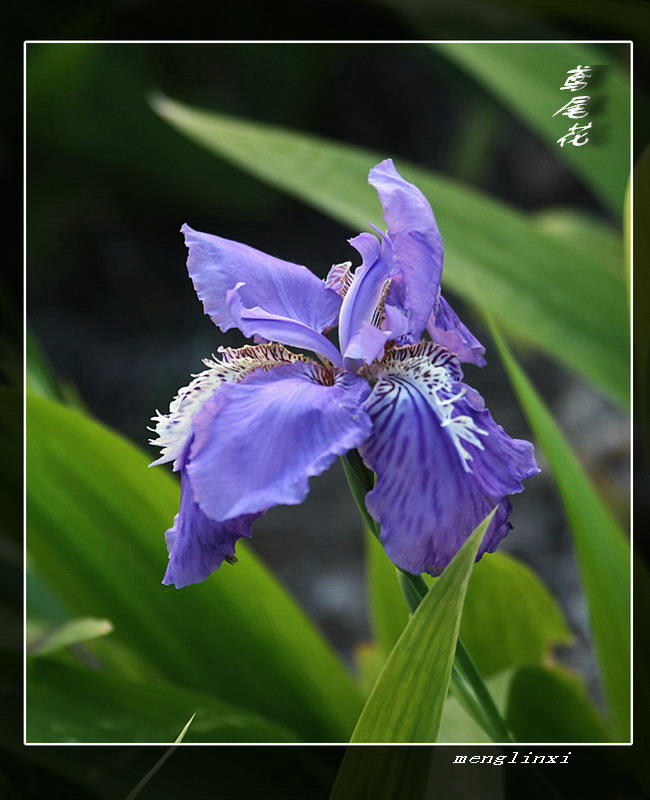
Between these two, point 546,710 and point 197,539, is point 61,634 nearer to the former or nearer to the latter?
point 197,539

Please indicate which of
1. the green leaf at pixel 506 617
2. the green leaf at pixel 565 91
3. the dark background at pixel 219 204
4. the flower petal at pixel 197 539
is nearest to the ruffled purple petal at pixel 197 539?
the flower petal at pixel 197 539

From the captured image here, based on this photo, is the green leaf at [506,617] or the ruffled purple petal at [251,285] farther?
the green leaf at [506,617]

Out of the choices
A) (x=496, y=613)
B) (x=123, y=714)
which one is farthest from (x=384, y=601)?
(x=123, y=714)

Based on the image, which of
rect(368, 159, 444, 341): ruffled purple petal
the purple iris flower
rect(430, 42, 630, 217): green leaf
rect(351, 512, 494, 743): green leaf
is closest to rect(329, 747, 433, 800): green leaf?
rect(351, 512, 494, 743): green leaf

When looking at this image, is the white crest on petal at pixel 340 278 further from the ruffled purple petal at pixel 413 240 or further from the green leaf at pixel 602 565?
the green leaf at pixel 602 565

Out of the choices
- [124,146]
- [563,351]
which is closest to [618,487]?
[563,351]

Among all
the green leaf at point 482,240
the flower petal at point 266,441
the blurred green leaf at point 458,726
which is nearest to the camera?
the flower petal at point 266,441

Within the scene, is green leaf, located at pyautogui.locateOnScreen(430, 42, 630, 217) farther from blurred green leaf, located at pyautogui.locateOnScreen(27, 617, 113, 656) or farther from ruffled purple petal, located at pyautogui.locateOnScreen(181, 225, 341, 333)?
blurred green leaf, located at pyautogui.locateOnScreen(27, 617, 113, 656)
